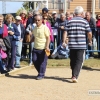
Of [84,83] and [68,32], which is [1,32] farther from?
[84,83]

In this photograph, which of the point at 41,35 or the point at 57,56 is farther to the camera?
the point at 57,56

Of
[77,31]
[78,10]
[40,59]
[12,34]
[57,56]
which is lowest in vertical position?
[57,56]

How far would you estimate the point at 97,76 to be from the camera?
12.3 m

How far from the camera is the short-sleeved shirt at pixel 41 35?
460 inches

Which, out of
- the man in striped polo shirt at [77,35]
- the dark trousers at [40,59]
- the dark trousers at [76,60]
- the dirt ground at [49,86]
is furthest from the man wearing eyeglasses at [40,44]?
the dark trousers at [76,60]

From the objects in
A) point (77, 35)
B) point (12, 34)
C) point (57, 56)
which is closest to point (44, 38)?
point (77, 35)

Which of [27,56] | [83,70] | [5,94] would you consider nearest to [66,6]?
[27,56]

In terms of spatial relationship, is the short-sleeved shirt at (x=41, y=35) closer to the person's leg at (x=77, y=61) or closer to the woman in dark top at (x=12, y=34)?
the person's leg at (x=77, y=61)

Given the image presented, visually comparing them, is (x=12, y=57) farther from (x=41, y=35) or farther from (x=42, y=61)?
(x=41, y=35)

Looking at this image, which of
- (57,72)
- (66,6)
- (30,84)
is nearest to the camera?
(30,84)

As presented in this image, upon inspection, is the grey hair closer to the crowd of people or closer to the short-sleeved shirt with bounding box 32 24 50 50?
the crowd of people

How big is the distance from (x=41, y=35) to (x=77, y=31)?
41.4 inches

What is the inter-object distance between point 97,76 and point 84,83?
50.7 inches

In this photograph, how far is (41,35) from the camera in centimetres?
1172
